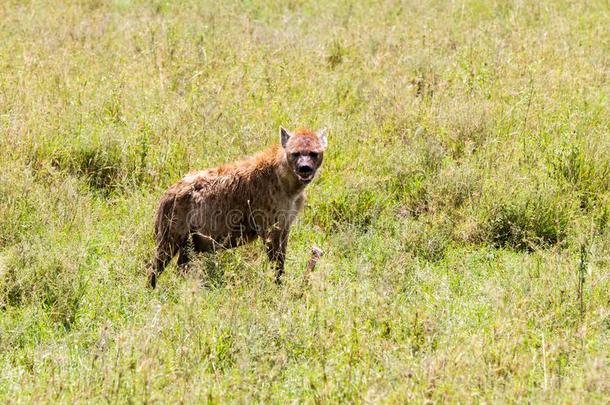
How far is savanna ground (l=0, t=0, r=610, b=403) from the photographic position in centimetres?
435

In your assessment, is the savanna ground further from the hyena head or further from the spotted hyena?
the hyena head

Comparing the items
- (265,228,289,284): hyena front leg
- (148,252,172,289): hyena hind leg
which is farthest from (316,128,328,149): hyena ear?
(148,252,172,289): hyena hind leg

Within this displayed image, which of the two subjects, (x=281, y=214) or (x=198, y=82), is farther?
(x=198, y=82)

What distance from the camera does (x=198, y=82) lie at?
28.8 feet

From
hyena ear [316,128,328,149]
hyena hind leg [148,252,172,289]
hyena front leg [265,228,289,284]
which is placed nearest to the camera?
hyena hind leg [148,252,172,289]

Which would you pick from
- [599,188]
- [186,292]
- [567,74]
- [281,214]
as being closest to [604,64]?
[567,74]

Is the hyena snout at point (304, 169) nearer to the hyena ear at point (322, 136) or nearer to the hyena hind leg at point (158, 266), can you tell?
the hyena ear at point (322, 136)

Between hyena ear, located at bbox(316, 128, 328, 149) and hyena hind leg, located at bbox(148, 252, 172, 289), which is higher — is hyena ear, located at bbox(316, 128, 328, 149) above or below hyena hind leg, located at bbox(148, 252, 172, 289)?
above

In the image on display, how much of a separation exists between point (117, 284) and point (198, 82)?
3618 mm

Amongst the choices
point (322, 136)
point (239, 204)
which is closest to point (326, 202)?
point (322, 136)

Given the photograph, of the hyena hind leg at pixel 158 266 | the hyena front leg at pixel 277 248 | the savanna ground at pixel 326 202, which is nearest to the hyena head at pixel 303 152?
the hyena front leg at pixel 277 248

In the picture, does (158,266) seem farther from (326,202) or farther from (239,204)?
(326,202)

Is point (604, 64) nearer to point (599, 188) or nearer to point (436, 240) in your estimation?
point (599, 188)

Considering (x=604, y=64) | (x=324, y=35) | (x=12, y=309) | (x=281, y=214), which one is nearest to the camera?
(x=12, y=309)
